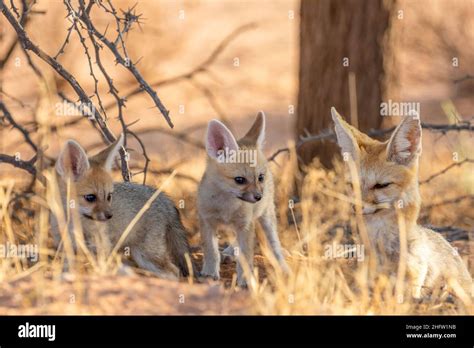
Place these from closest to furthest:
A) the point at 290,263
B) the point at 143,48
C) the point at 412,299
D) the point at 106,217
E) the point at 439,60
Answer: the point at 412,299 → the point at 106,217 → the point at 290,263 → the point at 143,48 → the point at 439,60

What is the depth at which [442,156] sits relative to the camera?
534 inches

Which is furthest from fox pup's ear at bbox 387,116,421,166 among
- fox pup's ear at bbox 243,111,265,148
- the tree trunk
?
the tree trunk

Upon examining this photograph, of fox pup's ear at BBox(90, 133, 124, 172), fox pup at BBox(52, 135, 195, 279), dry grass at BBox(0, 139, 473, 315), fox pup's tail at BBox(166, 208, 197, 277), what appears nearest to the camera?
dry grass at BBox(0, 139, 473, 315)

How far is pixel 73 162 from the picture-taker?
711cm

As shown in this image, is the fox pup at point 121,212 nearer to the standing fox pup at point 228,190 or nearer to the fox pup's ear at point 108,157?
the fox pup's ear at point 108,157

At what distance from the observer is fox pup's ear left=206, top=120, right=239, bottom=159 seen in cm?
757

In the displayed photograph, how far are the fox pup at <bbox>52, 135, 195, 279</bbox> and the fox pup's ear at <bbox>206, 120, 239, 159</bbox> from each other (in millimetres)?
586

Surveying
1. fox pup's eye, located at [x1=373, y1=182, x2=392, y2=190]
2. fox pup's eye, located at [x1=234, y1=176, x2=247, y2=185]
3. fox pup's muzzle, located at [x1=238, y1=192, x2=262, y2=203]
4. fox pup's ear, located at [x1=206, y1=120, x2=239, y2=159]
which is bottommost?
fox pup's eye, located at [x1=373, y1=182, x2=392, y2=190]

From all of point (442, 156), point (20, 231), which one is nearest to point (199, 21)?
point (442, 156)

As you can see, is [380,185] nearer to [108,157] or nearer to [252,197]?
[252,197]

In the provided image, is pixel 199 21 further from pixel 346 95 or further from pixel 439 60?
pixel 346 95

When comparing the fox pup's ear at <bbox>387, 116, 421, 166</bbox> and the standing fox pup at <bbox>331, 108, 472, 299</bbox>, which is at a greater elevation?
the fox pup's ear at <bbox>387, 116, 421, 166</bbox>

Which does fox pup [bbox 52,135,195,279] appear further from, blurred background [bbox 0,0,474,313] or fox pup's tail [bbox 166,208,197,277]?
blurred background [bbox 0,0,474,313]

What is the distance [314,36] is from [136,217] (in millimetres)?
4748
